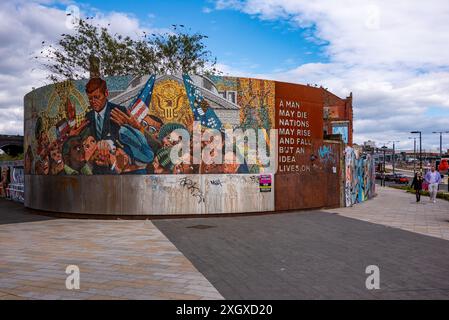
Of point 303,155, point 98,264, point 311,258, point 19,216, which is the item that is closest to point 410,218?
point 303,155

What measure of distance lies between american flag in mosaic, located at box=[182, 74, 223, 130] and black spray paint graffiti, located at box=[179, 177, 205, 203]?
2.14 metres

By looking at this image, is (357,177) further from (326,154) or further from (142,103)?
(142,103)

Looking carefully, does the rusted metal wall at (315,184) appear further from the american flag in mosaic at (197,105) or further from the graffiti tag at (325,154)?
the american flag in mosaic at (197,105)

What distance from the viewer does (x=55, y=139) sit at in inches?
646

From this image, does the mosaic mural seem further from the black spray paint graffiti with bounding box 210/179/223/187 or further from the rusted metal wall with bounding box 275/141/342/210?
the black spray paint graffiti with bounding box 210/179/223/187

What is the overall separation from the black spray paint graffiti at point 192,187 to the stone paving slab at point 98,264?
233 centimetres

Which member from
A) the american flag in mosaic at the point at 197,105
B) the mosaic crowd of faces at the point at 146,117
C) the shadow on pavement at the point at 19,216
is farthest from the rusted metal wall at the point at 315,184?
the shadow on pavement at the point at 19,216

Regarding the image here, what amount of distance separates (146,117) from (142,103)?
537 millimetres

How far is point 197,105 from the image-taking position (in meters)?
15.3

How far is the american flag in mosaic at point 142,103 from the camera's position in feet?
49.1

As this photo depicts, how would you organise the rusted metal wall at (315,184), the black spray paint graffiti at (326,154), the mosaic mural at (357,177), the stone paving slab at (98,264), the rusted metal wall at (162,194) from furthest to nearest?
the mosaic mural at (357,177), the black spray paint graffiti at (326,154), the rusted metal wall at (315,184), the rusted metal wall at (162,194), the stone paving slab at (98,264)

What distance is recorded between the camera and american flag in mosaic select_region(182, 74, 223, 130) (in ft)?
49.9
